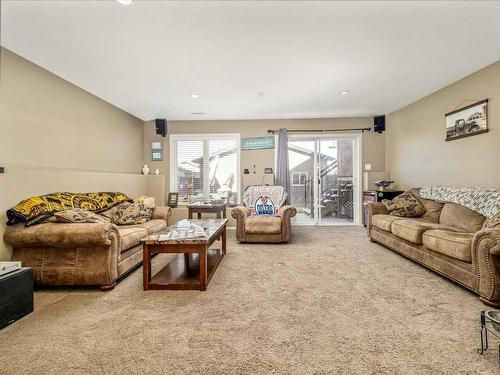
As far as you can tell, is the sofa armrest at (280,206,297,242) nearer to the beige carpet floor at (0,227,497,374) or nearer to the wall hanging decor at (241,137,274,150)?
the beige carpet floor at (0,227,497,374)

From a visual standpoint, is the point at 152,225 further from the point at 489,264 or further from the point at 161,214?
the point at 489,264

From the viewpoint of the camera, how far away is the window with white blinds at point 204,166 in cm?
552

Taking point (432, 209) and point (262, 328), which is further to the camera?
point (432, 209)

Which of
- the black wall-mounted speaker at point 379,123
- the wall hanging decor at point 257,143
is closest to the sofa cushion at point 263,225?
the wall hanging decor at point 257,143

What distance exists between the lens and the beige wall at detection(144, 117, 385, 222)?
5375 mm

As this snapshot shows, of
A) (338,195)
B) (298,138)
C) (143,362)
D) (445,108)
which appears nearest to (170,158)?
(298,138)

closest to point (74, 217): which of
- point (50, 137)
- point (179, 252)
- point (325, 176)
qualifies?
point (179, 252)

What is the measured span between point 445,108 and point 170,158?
5063 mm

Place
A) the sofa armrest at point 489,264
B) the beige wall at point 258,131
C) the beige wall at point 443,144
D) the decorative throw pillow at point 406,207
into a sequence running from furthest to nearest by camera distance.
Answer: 1. the beige wall at point 258,131
2. the decorative throw pillow at point 406,207
3. the beige wall at point 443,144
4. the sofa armrest at point 489,264

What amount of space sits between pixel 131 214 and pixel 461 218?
4.25 m

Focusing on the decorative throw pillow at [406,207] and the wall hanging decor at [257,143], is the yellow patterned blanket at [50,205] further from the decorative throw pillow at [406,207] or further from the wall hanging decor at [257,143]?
the decorative throw pillow at [406,207]

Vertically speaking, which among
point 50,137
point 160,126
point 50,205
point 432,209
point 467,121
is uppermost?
point 160,126

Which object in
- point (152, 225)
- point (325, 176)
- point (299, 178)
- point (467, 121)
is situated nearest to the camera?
point (467, 121)

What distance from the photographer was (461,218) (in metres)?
2.94
